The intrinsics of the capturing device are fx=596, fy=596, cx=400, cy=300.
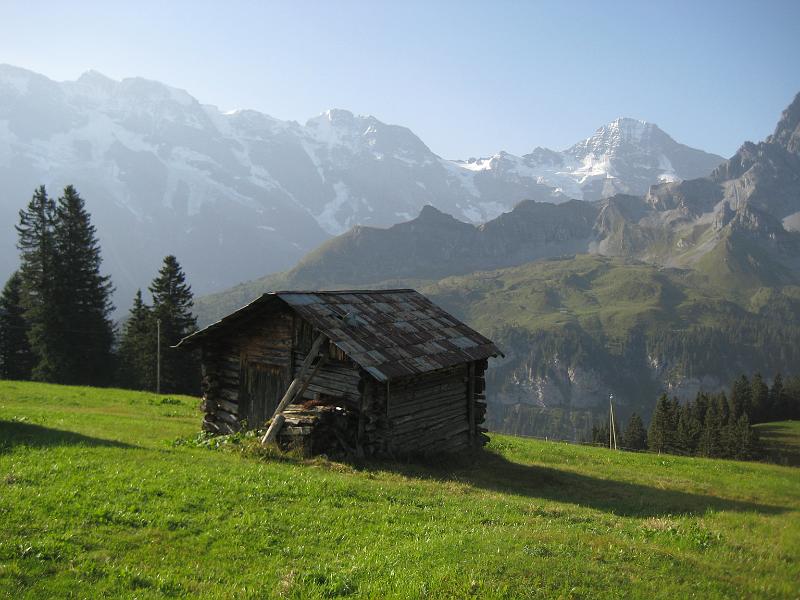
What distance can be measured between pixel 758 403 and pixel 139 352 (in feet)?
400

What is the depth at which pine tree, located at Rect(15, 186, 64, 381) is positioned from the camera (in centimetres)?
5269

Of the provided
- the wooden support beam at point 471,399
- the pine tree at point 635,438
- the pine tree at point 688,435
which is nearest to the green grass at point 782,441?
the pine tree at point 688,435

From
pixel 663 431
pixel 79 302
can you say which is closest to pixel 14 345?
pixel 79 302

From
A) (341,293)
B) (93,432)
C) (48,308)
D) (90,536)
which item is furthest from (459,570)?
(48,308)

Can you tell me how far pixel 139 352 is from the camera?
195 feet

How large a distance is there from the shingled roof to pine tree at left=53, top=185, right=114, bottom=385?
3543 centimetres

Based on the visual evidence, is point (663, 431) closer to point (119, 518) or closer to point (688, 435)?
point (688, 435)

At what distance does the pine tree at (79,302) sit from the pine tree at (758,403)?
12133cm

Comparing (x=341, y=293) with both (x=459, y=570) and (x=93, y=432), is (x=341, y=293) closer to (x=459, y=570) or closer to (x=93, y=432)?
(x=93, y=432)

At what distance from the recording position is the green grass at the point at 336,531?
8750 mm

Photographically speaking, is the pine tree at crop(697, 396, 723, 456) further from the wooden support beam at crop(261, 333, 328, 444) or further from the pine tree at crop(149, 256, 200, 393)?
the wooden support beam at crop(261, 333, 328, 444)

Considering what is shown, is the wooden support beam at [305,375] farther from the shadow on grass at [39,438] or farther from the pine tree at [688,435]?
the pine tree at [688,435]

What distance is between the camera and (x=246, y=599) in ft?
27.1

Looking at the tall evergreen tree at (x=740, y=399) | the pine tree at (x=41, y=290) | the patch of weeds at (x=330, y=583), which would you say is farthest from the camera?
the tall evergreen tree at (x=740, y=399)
